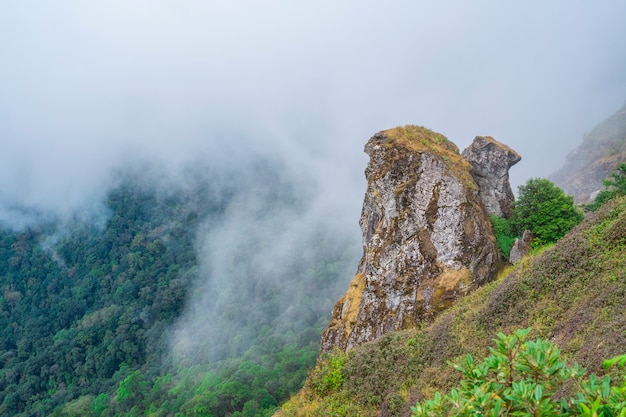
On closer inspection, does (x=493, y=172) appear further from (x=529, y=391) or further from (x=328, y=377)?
(x=529, y=391)

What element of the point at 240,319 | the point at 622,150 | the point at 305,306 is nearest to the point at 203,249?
the point at 240,319

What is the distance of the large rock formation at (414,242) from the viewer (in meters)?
16.5

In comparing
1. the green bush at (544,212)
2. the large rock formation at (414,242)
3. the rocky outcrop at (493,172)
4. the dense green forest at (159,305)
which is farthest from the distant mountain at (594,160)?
the dense green forest at (159,305)

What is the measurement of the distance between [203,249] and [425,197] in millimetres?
115636

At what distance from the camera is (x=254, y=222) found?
145 m

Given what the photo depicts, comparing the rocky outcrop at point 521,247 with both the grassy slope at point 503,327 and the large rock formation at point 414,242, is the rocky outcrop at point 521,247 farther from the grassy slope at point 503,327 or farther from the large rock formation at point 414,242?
the grassy slope at point 503,327

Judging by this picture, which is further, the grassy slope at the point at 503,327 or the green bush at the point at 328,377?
the green bush at the point at 328,377

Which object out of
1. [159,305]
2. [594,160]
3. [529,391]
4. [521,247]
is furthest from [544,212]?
[159,305]

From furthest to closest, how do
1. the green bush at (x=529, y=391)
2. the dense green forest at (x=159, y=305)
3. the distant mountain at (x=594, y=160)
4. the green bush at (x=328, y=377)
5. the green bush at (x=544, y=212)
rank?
1. the dense green forest at (x=159, y=305)
2. the distant mountain at (x=594, y=160)
3. the green bush at (x=544, y=212)
4. the green bush at (x=328, y=377)
5. the green bush at (x=529, y=391)

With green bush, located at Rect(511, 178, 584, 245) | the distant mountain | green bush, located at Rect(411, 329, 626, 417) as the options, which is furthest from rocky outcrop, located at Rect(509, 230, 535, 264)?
the distant mountain

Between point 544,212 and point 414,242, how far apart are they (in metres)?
5.59

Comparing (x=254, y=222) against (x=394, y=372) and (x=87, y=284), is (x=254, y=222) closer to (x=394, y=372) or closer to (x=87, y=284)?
(x=87, y=284)

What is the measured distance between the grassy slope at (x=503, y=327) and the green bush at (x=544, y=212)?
5.18m

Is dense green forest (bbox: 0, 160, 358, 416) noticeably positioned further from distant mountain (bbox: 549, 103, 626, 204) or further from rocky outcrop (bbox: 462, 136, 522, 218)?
distant mountain (bbox: 549, 103, 626, 204)
